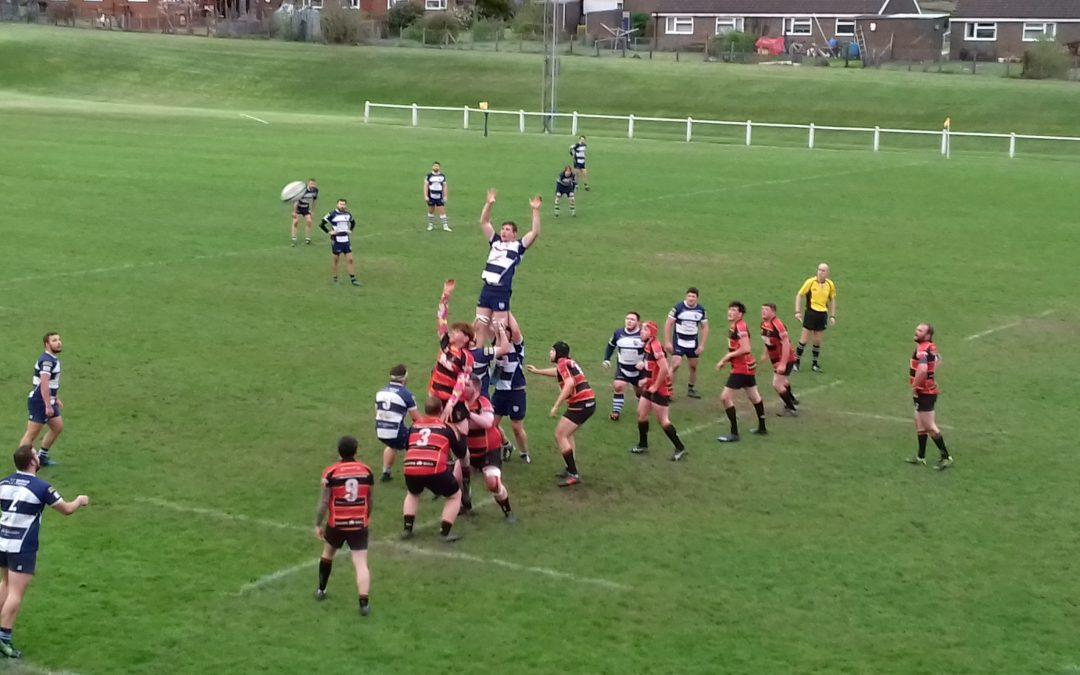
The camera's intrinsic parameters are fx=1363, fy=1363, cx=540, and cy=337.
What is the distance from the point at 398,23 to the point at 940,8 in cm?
4772

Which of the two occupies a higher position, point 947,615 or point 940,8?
point 940,8

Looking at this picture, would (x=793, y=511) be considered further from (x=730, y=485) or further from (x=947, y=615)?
(x=947, y=615)

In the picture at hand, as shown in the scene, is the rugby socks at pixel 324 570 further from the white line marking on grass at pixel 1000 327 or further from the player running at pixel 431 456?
the white line marking on grass at pixel 1000 327

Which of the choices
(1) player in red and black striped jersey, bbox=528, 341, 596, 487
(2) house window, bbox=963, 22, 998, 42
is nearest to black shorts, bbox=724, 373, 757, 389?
(1) player in red and black striped jersey, bbox=528, 341, 596, 487

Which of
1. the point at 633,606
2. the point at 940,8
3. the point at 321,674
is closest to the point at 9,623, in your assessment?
the point at 321,674

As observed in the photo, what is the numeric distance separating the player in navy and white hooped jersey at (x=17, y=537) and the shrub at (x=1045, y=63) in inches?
3088

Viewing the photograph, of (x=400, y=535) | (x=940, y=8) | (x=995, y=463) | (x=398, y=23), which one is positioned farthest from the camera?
(x=940, y=8)

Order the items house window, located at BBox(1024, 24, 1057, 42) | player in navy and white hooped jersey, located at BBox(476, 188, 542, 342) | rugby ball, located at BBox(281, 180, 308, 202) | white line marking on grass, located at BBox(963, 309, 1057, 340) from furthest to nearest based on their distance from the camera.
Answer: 1. house window, located at BBox(1024, 24, 1057, 42)
2. rugby ball, located at BBox(281, 180, 308, 202)
3. white line marking on grass, located at BBox(963, 309, 1057, 340)
4. player in navy and white hooped jersey, located at BBox(476, 188, 542, 342)

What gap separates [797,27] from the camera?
3991 inches

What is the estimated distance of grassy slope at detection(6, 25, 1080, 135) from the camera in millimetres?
73938

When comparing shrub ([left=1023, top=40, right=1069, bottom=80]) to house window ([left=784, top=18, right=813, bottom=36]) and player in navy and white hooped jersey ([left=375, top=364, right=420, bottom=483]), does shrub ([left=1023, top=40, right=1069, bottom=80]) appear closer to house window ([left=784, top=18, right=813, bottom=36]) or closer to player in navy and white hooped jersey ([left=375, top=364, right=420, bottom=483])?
house window ([left=784, top=18, right=813, bottom=36])

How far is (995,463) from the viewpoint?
19000 mm

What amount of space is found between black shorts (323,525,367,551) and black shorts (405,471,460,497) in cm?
140

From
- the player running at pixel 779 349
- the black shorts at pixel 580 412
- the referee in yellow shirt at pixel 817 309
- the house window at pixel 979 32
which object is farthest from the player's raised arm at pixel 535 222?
the house window at pixel 979 32
